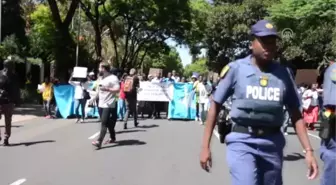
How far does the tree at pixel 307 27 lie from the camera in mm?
25628

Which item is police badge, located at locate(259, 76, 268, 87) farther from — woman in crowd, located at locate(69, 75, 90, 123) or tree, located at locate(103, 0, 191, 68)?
tree, located at locate(103, 0, 191, 68)

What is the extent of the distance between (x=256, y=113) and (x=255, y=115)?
0.02 m

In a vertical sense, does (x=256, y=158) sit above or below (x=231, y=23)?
below

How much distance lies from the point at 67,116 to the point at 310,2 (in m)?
11.8

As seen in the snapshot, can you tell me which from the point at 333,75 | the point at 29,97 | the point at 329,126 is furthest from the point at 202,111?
the point at 29,97

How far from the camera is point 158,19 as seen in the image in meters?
41.6

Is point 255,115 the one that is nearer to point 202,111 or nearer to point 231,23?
point 202,111

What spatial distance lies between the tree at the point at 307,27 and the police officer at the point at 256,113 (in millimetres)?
16842

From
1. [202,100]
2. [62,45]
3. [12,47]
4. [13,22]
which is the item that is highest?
[13,22]

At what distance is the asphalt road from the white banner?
6.27 metres

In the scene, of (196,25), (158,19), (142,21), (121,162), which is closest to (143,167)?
(121,162)

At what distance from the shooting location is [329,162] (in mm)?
5328

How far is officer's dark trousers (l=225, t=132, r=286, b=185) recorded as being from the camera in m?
4.23

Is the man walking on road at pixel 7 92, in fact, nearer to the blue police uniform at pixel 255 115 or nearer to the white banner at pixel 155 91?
the blue police uniform at pixel 255 115
